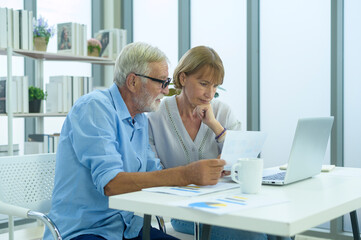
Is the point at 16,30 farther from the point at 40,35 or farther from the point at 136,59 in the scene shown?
the point at 136,59

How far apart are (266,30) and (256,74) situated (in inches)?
14.8

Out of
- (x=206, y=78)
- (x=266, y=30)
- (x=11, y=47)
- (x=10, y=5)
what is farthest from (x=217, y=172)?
(x=10, y=5)

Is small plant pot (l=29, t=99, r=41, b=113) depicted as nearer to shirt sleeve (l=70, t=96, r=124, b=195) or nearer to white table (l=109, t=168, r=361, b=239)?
shirt sleeve (l=70, t=96, r=124, b=195)

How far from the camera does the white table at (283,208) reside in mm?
1052

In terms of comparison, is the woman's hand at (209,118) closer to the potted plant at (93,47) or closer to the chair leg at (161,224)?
the chair leg at (161,224)

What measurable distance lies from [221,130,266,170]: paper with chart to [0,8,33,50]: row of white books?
2.29m

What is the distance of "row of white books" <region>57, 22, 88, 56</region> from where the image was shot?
3842 mm

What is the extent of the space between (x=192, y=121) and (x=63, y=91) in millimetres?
1941

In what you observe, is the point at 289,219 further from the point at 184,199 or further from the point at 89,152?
the point at 89,152

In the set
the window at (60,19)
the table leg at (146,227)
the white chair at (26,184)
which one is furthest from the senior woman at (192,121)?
the window at (60,19)

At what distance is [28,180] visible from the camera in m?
1.81

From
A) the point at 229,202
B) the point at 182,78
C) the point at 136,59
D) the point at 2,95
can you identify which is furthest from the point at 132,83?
the point at 2,95

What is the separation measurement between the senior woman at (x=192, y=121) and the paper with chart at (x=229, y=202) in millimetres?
765

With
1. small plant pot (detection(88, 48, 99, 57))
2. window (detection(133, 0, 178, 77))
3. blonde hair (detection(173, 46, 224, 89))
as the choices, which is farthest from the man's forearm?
window (detection(133, 0, 178, 77))
